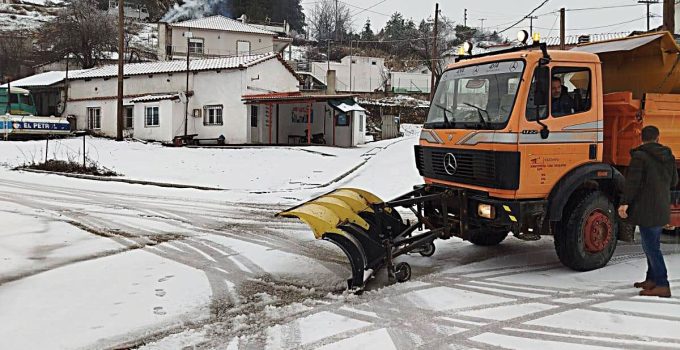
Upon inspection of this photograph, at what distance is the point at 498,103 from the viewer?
684cm

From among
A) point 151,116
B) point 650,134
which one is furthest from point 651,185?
point 151,116

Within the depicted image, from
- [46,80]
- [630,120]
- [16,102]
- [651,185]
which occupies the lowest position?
[651,185]

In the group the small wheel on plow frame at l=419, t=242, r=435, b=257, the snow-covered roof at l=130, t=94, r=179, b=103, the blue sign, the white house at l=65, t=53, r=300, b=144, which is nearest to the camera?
the small wheel on plow frame at l=419, t=242, r=435, b=257

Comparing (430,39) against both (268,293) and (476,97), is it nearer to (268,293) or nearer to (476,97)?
(476,97)

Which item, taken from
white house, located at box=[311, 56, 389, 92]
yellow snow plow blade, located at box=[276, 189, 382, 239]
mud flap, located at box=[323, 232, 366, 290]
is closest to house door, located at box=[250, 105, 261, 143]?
yellow snow plow blade, located at box=[276, 189, 382, 239]

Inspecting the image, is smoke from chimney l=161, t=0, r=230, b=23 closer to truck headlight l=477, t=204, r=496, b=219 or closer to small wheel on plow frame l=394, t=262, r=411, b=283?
truck headlight l=477, t=204, r=496, b=219

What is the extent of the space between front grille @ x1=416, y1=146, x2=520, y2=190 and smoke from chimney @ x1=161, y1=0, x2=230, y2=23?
81.1 m

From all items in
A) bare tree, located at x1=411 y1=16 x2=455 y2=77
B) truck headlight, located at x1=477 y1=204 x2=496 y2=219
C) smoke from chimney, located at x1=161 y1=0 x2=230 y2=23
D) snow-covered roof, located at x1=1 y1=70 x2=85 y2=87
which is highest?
smoke from chimney, located at x1=161 y1=0 x2=230 y2=23

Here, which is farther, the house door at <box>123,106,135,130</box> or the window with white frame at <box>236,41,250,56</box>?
the window with white frame at <box>236,41,250,56</box>

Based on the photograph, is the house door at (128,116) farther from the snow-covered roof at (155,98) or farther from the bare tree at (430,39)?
the bare tree at (430,39)

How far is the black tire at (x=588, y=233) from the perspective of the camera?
6.93m

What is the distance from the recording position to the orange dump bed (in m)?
7.27

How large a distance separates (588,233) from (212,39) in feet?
170

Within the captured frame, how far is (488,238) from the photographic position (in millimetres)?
8711
